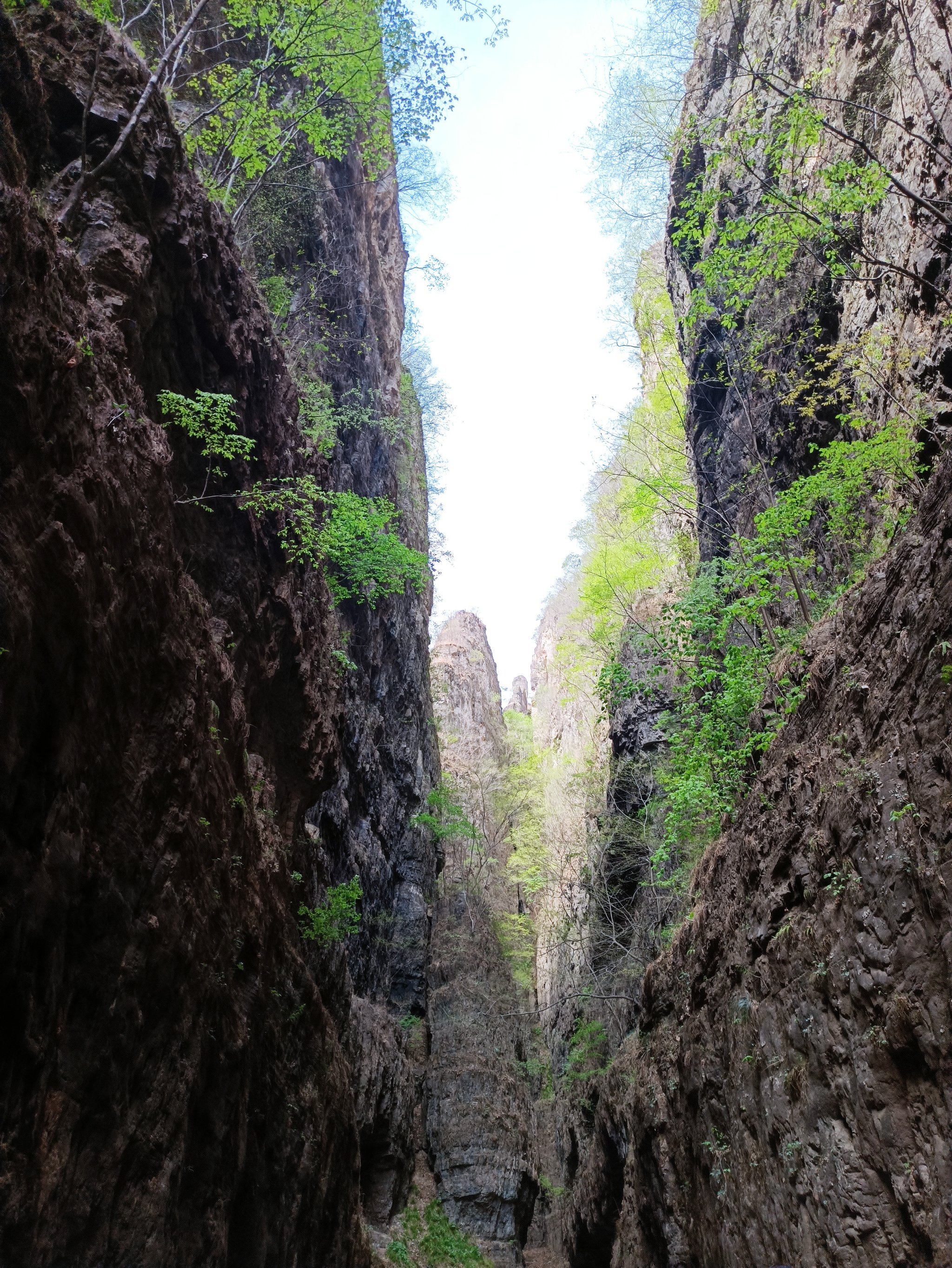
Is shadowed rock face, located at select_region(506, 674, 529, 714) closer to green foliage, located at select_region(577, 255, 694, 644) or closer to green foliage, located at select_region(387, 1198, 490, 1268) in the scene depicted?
green foliage, located at select_region(577, 255, 694, 644)

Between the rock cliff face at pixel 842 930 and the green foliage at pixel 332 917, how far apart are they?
4.89 metres

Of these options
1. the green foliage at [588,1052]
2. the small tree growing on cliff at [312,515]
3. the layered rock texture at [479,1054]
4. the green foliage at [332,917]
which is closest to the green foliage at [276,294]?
the small tree growing on cliff at [312,515]

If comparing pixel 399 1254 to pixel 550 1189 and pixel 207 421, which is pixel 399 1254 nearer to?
pixel 550 1189

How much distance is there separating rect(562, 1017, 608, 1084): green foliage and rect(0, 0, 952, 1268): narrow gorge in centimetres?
43

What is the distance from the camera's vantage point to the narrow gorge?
483 cm

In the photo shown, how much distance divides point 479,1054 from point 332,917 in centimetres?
1204

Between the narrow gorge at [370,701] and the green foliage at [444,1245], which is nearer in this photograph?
the narrow gorge at [370,701]

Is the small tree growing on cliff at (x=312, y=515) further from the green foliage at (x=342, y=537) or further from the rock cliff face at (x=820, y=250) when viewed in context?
the rock cliff face at (x=820, y=250)

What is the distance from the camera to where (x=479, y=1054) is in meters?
20.8

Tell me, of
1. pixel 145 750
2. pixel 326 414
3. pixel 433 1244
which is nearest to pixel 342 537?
pixel 326 414

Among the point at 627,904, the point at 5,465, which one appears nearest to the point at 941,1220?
the point at 5,465

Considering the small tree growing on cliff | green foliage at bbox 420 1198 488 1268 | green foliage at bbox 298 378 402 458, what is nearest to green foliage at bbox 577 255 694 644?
the small tree growing on cliff

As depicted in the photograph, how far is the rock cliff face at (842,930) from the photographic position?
5.20 meters

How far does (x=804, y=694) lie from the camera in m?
8.39
